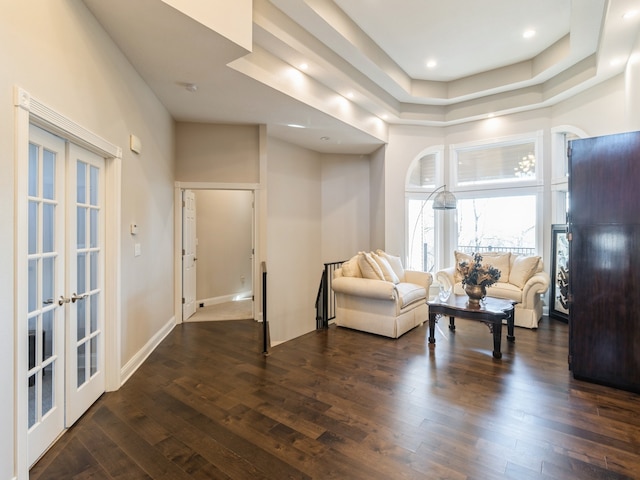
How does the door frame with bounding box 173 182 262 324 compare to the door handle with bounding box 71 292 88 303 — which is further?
the door frame with bounding box 173 182 262 324

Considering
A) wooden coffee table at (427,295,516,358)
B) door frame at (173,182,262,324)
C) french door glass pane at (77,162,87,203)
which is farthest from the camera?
door frame at (173,182,262,324)

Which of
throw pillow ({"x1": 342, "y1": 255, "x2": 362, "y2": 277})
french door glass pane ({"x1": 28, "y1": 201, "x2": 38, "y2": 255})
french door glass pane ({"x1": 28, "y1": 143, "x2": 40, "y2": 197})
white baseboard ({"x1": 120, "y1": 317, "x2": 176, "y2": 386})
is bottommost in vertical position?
white baseboard ({"x1": 120, "y1": 317, "x2": 176, "y2": 386})

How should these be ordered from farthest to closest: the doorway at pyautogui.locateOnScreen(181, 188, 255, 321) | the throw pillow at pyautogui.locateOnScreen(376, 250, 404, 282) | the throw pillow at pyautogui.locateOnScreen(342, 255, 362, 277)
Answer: the doorway at pyautogui.locateOnScreen(181, 188, 255, 321), the throw pillow at pyautogui.locateOnScreen(376, 250, 404, 282), the throw pillow at pyautogui.locateOnScreen(342, 255, 362, 277)

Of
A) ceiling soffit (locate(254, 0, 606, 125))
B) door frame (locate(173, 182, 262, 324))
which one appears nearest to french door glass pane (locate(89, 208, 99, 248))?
door frame (locate(173, 182, 262, 324))

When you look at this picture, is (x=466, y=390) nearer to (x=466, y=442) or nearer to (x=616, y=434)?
(x=466, y=442)

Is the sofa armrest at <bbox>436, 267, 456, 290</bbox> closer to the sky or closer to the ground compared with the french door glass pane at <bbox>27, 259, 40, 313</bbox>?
closer to the ground

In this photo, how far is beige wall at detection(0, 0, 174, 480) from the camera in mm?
1598

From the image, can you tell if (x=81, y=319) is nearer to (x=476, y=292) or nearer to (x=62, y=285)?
(x=62, y=285)

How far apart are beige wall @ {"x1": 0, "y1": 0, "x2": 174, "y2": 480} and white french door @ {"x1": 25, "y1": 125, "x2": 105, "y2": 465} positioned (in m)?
0.27

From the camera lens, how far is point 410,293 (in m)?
4.42

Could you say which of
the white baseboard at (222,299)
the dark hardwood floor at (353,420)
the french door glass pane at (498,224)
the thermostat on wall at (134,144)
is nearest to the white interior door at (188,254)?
the white baseboard at (222,299)

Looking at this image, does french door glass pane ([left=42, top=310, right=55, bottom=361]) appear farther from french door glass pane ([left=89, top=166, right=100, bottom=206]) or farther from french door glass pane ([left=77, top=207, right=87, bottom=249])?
french door glass pane ([left=89, top=166, right=100, bottom=206])

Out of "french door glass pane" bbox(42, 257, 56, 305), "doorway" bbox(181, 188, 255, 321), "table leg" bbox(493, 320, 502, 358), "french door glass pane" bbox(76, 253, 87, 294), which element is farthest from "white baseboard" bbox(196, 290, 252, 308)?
"table leg" bbox(493, 320, 502, 358)

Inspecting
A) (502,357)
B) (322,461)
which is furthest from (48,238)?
(502,357)
